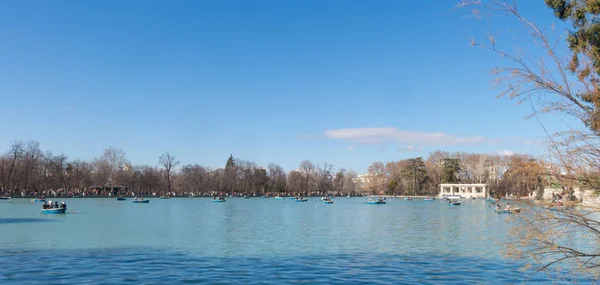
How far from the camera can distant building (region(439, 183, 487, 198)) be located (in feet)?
419

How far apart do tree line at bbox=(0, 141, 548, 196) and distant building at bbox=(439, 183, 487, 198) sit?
3756 mm

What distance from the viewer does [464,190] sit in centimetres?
13075

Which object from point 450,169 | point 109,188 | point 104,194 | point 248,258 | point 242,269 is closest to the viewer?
point 242,269

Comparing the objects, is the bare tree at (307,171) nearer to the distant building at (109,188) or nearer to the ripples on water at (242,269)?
the distant building at (109,188)

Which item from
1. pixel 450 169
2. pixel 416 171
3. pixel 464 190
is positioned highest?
pixel 450 169

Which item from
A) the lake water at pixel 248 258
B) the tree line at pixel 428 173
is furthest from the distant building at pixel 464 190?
the lake water at pixel 248 258

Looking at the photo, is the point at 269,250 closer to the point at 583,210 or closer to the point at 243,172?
the point at 583,210

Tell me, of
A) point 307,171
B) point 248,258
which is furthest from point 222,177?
point 248,258

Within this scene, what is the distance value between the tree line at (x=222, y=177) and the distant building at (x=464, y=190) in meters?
3.76

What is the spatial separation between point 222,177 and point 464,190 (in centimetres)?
7060

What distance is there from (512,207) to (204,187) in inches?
5665

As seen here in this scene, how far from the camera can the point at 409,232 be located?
3431 cm

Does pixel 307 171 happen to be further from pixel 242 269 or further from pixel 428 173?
pixel 242 269

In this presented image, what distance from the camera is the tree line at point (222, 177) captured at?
107438 millimetres
